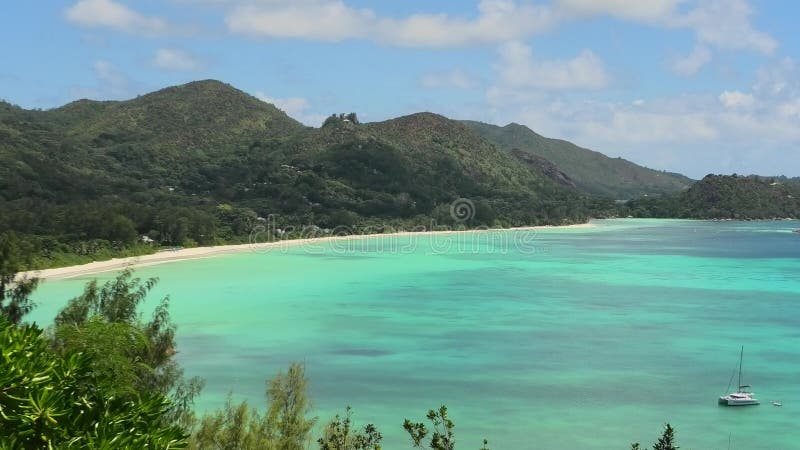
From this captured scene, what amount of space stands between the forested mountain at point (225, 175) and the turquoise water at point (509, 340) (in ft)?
30.6

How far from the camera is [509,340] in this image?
33.7m

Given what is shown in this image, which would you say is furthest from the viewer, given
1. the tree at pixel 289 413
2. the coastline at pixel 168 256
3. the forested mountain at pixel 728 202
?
the forested mountain at pixel 728 202

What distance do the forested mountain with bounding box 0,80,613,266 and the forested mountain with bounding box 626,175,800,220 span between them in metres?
14.8

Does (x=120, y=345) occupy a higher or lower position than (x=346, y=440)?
higher

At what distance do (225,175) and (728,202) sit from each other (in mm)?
116517

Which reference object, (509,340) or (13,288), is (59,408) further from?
(509,340)

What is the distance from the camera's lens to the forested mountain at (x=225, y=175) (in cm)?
6556

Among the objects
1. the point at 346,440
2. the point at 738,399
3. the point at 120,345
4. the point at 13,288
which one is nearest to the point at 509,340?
the point at 738,399

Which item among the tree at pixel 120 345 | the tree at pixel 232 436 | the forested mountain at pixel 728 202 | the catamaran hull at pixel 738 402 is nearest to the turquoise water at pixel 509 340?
the catamaran hull at pixel 738 402

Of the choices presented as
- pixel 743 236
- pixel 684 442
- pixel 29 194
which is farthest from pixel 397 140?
pixel 684 442

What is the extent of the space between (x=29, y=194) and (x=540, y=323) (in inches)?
2097

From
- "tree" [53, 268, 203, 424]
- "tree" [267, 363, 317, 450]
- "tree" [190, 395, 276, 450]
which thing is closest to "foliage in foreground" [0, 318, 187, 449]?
"tree" [53, 268, 203, 424]

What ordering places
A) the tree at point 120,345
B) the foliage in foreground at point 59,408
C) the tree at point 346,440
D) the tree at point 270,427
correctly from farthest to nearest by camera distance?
→ the tree at point 270,427 < the tree at point 120,345 < the tree at point 346,440 < the foliage in foreground at point 59,408

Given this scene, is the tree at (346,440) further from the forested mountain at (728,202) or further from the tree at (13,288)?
the forested mountain at (728,202)
